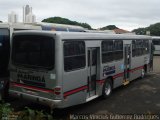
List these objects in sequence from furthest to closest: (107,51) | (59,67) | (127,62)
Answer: (127,62) → (107,51) → (59,67)

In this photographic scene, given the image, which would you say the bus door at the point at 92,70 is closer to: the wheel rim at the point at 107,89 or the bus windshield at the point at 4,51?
the wheel rim at the point at 107,89

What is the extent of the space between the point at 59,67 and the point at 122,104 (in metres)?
3.81

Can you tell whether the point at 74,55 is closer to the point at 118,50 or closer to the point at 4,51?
the point at 4,51

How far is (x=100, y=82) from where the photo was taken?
10945 millimetres

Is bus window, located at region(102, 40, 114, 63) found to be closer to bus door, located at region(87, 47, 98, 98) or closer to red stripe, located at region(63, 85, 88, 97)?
bus door, located at region(87, 47, 98, 98)

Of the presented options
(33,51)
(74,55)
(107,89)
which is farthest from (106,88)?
(33,51)

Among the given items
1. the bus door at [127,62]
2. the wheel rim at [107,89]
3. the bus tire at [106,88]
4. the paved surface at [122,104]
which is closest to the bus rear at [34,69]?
the paved surface at [122,104]

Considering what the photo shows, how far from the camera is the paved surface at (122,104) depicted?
991cm

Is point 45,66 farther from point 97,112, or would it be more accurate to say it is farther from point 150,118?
point 150,118

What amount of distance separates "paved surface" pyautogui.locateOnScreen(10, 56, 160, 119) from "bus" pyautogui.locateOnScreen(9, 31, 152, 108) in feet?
1.41

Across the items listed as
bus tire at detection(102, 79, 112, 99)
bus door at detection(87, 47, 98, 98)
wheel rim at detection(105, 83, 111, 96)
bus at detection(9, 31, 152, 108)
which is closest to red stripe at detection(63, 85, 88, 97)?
bus at detection(9, 31, 152, 108)

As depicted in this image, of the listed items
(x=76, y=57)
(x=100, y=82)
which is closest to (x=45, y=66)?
(x=76, y=57)

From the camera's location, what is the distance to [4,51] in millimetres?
9812

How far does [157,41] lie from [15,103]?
32304mm
